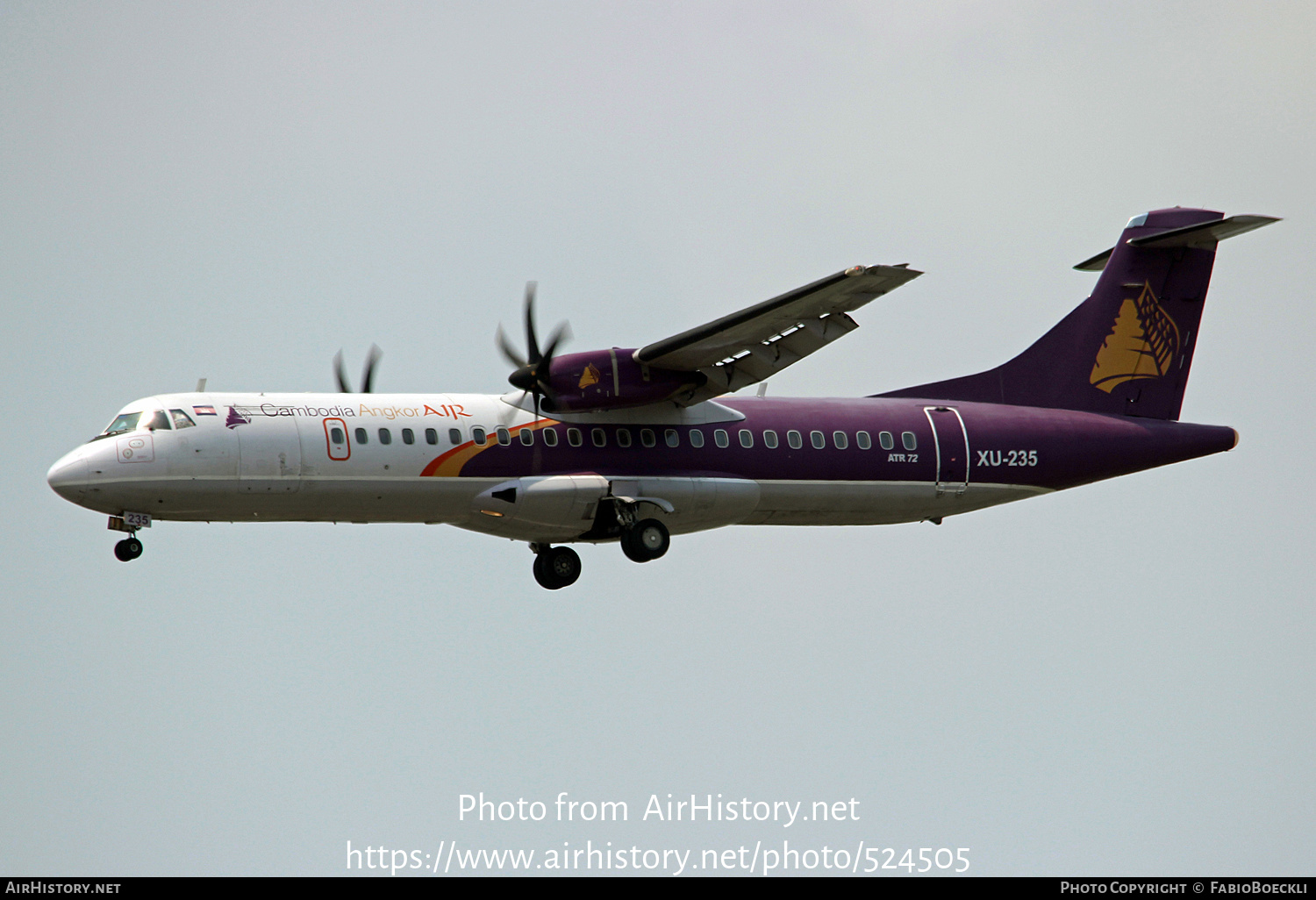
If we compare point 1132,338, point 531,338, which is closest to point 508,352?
point 531,338

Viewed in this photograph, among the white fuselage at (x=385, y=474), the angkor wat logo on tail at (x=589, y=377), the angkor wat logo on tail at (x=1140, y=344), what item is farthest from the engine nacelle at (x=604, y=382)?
the angkor wat logo on tail at (x=1140, y=344)

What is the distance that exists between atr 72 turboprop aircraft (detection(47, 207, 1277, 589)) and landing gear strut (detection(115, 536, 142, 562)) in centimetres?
3

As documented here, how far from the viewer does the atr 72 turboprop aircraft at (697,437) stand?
2208 centimetres

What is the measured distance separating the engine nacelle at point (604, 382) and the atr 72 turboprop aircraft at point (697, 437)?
0.09 ft

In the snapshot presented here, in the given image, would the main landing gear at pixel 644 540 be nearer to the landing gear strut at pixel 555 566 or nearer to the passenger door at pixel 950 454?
the landing gear strut at pixel 555 566

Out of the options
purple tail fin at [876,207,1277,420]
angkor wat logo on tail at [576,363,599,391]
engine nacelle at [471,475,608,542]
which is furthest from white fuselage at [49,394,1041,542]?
purple tail fin at [876,207,1277,420]

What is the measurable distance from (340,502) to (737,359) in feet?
20.4

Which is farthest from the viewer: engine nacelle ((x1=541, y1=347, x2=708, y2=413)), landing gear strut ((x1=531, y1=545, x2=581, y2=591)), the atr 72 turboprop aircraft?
landing gear strut ((x1=531, y1=545, x2=581, y2=591))

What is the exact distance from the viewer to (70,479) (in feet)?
70.6

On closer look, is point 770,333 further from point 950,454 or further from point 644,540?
point 950,454

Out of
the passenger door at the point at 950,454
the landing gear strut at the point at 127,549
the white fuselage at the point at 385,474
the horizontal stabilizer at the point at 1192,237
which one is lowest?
the landing gear strut at the point at 127,549

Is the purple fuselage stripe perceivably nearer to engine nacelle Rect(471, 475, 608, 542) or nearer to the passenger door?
the passenger door

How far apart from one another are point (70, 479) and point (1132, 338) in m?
17.2

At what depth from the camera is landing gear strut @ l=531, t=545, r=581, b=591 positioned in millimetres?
25469
